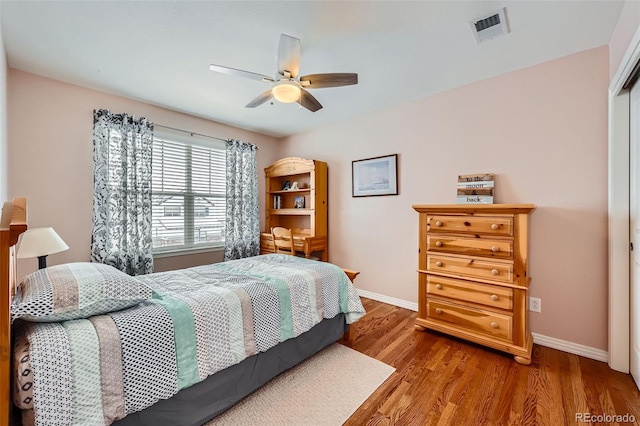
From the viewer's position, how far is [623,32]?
5.46ft

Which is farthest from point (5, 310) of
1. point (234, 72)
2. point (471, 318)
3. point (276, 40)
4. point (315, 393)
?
point (471, 318)

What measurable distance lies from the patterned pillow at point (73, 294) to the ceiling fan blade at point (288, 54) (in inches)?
64.9

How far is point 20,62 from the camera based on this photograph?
2.22m

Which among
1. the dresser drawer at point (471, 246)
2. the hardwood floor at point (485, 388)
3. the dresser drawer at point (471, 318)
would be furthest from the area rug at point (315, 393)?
the dresser drawer at point (471, 246)

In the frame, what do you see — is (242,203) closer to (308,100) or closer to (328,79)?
(308,100)

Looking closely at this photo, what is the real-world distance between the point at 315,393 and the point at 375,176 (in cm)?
244

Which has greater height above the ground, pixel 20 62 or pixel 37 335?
pixel 20 62

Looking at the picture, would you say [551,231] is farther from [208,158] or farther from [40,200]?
[40,200]

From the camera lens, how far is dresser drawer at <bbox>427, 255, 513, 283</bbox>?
2.11 meters

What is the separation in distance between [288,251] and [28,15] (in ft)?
10.2

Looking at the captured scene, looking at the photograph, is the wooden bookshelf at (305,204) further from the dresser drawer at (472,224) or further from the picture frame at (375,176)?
the dresser drawer at (472,224)

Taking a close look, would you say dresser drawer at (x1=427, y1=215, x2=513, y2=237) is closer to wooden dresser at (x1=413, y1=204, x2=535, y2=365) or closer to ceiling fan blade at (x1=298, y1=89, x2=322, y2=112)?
wooden dresser at (x1=413, y1=204, x2=535, y2=365)

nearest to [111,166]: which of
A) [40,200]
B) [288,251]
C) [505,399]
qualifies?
[40,200]

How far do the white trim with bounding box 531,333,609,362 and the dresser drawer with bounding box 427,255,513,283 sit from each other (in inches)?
28.2
